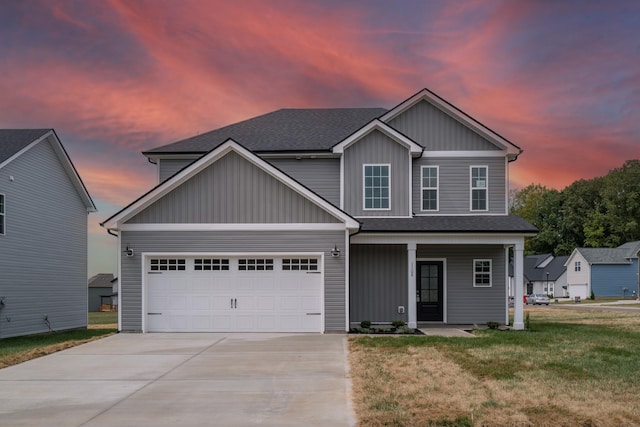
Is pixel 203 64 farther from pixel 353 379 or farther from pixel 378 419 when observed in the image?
pixel 378 419

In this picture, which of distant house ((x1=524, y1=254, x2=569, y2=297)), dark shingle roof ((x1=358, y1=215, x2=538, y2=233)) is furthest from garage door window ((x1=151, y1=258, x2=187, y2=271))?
distant house ((x1=524, y1=254, x2=569, y2=297))

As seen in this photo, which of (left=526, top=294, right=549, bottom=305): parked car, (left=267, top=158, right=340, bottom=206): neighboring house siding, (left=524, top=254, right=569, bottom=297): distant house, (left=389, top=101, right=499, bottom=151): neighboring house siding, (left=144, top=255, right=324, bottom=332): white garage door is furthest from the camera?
(left=524, top=254, right=569, bottom=297): distant house

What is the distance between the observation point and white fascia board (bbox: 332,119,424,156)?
2052 centimetres

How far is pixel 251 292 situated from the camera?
18.5 metres

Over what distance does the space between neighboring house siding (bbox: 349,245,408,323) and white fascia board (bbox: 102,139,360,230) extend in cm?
330

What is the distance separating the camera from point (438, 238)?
19500mm

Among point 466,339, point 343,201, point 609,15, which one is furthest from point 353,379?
point 609,15

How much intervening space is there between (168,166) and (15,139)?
5.97 meters

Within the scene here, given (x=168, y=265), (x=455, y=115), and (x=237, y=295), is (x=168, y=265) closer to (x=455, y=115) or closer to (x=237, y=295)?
(x=237, y=295)

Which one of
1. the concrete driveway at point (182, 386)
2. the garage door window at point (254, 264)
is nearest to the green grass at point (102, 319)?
the garage door window at point (254, 264)

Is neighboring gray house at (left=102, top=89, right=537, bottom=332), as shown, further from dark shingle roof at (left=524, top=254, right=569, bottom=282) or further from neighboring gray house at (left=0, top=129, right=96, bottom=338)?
dark shingle roof at (left=524, top=254, right=569, bottom=282)

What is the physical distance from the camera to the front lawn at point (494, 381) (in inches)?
320

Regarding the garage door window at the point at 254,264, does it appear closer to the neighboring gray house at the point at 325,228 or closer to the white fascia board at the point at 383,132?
the neighboring gray house at the point at 325,228

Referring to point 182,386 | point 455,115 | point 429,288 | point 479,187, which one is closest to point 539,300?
point 429,288
